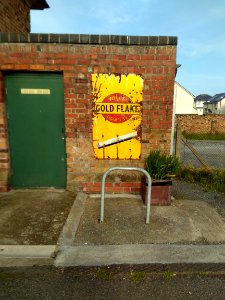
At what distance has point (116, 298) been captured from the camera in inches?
91.4

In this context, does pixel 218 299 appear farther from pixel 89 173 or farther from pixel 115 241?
pixel 89 173

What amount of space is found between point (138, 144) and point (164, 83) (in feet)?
4.13

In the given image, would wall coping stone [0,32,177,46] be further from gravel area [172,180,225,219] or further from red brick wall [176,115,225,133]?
red brick wall [176,115,225,133]

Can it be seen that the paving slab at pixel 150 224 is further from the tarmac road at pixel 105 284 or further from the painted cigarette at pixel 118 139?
the painted cigarette at pixel 118 139

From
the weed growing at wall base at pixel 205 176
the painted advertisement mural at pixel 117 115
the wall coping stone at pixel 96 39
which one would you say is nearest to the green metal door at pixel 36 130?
the wall coping stone at pixel 96 39

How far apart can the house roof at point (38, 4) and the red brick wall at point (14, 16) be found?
0.72 feet

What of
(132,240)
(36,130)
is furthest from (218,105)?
(132,240)

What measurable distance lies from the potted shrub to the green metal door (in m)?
1.79

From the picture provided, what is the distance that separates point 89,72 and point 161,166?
7.23 ft

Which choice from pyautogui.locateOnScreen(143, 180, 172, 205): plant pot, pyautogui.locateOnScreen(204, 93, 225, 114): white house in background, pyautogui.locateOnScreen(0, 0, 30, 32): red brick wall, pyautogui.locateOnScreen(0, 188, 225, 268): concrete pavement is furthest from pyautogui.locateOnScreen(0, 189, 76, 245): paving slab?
pyautogui.locateOnScreen(204, 93, 225, 114): white house in background

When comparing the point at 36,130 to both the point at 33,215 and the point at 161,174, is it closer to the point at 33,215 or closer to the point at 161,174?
the point at 33,215

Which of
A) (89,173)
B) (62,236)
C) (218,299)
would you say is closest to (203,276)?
(218,299)

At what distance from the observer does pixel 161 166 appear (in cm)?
434

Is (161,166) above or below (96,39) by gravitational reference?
below
